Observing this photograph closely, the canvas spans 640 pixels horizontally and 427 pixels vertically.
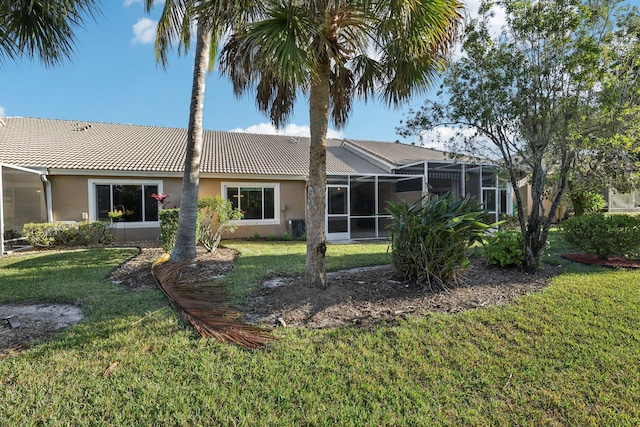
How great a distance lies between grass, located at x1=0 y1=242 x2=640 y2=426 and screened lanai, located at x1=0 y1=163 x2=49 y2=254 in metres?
9.30

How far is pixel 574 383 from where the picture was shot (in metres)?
3.20

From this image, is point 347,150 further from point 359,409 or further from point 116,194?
point 359,409

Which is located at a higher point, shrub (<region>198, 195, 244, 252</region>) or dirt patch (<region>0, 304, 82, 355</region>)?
shrub (<region>198, 195, 244, 252</region>)

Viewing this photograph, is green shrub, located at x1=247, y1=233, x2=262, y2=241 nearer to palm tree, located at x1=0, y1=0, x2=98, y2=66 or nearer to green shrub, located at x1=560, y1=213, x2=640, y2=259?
palm tree, located at x1=0, y1=0, x2=98, y2=66

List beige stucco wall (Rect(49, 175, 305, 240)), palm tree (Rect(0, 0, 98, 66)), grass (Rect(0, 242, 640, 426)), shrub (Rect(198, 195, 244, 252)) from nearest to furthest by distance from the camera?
grass (Rect(0, 242, 640, 426)), palm tree (Rect(0, 0, 98, 66)), shrub (Rect(198, 195, 244, 252)), beige stucco wall (Rect(49, 175, 305, 240))

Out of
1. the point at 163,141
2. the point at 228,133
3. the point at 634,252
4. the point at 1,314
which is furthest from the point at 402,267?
the point at 228,133

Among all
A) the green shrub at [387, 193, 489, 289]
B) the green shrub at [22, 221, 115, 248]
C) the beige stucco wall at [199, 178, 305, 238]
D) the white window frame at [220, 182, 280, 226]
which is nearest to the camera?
the green shrub at [387, 193, 489, 289]

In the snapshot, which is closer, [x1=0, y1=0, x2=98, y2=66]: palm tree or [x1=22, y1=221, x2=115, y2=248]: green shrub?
[x1=0, y1=0, x2=98, y2=66]: palm tree

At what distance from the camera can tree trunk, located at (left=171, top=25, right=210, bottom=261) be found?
8.00m

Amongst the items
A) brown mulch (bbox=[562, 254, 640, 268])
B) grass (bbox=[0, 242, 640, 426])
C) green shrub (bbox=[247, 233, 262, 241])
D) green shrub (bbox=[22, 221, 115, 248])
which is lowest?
grass (bbox=[0, 242, 640, 426])

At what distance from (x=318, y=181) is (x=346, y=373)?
3.22 m

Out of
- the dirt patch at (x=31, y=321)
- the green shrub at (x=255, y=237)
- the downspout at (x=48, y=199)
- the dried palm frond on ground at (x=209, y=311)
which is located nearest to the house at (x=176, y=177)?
the downspout at (x=48, y=199)

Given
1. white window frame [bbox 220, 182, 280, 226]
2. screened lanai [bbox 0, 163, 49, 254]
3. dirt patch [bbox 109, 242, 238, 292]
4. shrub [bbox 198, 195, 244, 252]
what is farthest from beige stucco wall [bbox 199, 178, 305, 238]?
screened lanai [bbox 0, 163, 49, 254]

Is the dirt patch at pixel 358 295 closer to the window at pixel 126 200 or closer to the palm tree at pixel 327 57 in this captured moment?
the palm tree at pixel 327 57
